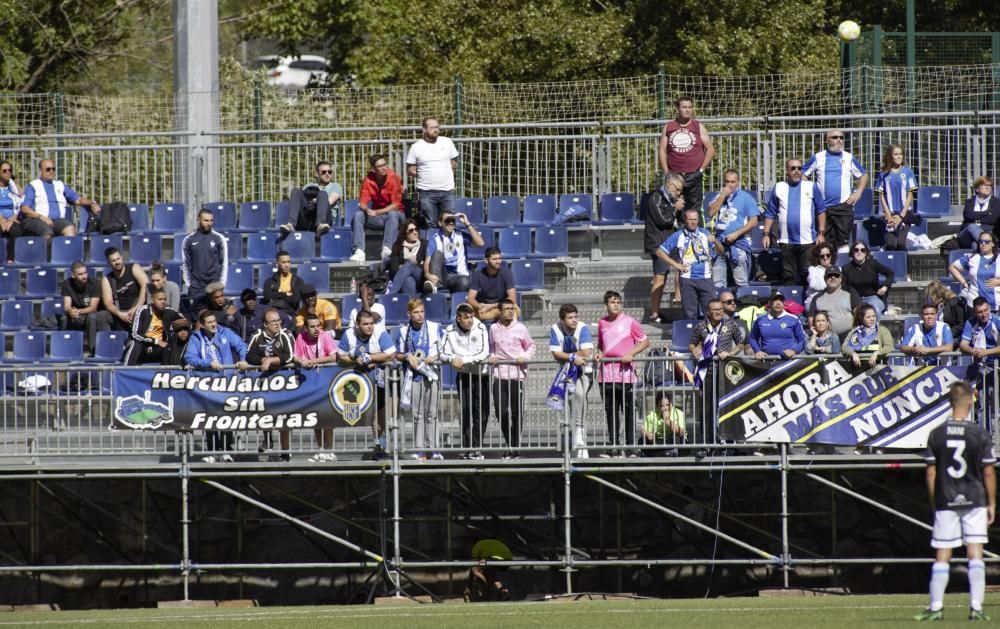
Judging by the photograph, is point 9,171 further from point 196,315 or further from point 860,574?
point 860,574

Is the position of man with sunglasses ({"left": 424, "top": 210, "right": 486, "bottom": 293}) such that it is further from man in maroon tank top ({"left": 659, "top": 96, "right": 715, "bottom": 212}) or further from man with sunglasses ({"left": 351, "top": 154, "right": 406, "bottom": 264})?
man in maroon tank top ({"left": 659, "top": 96, "right": 715, "bottom": 212})

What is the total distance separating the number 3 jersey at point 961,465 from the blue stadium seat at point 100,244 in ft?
A: 41.1

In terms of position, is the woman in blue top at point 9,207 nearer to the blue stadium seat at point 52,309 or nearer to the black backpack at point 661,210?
the blue stadium seat at point 52,309

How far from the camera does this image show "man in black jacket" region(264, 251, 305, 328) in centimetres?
1880

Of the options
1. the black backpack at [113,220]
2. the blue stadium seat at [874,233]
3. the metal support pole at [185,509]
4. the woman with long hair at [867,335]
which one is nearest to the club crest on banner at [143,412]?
the metal support pole at [185,509]

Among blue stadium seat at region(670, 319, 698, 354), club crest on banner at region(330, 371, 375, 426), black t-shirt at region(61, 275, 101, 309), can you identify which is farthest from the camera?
black t-shirt at region(61, 275, 101, 309)

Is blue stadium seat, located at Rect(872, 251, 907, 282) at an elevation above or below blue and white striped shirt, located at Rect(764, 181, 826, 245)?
below

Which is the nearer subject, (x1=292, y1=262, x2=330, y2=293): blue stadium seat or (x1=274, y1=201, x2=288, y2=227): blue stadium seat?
(x1=292, y1=262, x2=330, y2=293): blue stadium seat

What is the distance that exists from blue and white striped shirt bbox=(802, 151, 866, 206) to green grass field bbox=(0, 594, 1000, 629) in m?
6.12

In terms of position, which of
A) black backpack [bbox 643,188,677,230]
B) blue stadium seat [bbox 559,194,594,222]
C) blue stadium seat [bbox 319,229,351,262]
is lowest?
blue stadium seat [bbox 319,229,351,262]

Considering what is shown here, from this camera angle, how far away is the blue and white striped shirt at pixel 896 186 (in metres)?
19.7

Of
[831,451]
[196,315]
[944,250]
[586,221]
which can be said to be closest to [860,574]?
[831,451]

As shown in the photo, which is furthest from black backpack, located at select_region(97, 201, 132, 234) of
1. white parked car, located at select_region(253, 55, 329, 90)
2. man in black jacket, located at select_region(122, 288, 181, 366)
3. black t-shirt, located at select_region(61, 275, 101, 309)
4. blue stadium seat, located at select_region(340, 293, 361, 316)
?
white parked car, located at select_region(253, 55, 329, 90)

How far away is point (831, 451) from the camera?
52.0 feet
